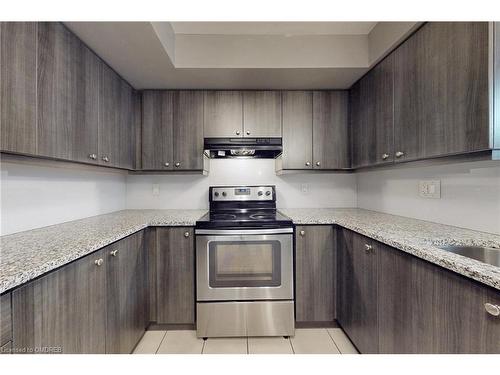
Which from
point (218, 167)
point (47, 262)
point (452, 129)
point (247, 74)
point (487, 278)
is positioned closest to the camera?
point (487, 278)

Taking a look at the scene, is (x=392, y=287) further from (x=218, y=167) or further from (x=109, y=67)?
(x=109, y=67)

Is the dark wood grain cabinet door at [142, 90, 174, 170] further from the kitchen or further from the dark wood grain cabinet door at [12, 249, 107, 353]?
the dark wood grain cabinet door at [12, 249, 107, 353]

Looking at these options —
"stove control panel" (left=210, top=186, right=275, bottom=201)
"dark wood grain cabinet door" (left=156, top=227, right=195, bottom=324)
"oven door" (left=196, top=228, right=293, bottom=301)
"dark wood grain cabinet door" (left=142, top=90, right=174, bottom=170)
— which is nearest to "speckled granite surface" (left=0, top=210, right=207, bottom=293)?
"dark wood grain cabinet door" (left=156, top=227, right=195, bottom=324)

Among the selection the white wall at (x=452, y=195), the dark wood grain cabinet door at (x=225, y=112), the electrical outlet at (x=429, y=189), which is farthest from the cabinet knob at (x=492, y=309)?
the dark wood grain cabinet door at (x=225, y=112)

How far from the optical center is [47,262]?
885 millimetres

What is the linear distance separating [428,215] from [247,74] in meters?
1.70

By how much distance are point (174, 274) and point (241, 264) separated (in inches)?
20.9

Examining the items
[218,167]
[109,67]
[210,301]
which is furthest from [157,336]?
[109,67]

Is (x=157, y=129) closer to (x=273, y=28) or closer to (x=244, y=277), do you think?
(x=273, y=28)

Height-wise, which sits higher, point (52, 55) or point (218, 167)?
point (52, 55)

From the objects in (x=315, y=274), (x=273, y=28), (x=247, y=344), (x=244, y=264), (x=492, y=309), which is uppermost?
(x=273, y=28)

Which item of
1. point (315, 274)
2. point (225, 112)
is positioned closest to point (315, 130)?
point (225, 112)

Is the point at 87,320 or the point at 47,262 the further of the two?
Result: the point at 87,320

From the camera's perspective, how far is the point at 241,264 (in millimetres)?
1879
